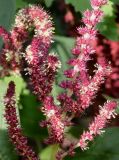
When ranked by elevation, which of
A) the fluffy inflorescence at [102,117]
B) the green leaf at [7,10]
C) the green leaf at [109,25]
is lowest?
the fluffy inflorescence at [102,117]

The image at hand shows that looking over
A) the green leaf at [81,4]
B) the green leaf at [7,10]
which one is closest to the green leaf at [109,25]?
the green leaf at [81,4]

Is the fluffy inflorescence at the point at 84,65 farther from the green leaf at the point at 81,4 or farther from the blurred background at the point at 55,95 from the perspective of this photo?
the green leaf at the point at 81,4

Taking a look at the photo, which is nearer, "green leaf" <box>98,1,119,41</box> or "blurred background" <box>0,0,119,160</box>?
"blurred background" <box>0,0,119,160</box>

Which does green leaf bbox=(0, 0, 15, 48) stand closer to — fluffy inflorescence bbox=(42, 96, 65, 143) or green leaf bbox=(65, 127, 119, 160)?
fluffy inflorescence bbox=(42, 96, 65, 143)

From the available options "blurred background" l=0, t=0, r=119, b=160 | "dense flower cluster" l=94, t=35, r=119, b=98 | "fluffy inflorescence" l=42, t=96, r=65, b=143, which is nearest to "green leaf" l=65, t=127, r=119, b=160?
"blurred background" l=0, t=0, r=119, b=160

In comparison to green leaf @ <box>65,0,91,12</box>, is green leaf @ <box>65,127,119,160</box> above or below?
below
